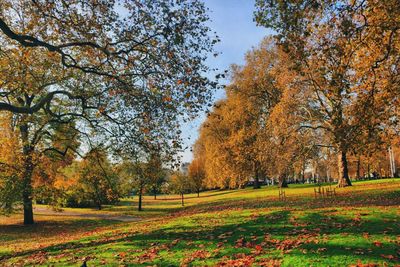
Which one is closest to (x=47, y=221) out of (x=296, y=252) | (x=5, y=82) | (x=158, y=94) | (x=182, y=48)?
(x=5, y=82)

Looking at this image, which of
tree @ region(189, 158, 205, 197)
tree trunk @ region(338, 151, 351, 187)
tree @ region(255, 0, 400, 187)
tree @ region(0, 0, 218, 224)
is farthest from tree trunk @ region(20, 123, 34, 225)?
tree @ region(189, 158, 205, 197)

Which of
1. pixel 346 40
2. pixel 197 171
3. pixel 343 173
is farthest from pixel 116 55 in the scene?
pixel 197 171

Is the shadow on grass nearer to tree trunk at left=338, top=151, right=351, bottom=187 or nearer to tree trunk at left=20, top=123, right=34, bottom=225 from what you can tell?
tree trunk at left=20, top=123, right=34, bottom=225

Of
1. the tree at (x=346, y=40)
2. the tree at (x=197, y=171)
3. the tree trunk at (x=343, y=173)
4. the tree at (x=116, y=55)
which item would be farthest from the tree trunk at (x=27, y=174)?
the tree at (x=197, y=171)

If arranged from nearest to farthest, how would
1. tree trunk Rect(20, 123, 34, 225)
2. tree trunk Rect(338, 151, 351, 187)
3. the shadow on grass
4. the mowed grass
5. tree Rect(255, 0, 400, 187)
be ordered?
the mowed grass, the shadow on grass, tree Rect(255, 0, 400, 187), tree trunk Rect(20, 123, 34, 225), tree trunk Rect(338, 151, 351, 187)

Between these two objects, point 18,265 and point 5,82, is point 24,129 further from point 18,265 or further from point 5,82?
point 18,265

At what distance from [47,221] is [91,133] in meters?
15.1

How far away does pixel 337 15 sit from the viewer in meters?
10.3

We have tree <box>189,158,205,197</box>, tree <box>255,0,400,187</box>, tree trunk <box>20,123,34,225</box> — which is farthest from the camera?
tree <box>189,158,205,197</box>

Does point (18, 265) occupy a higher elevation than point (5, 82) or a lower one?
lower

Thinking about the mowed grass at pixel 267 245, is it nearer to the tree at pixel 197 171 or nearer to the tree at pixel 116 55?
the tree at pixel 116 55

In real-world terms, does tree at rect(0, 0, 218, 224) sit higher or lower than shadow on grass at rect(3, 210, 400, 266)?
higher

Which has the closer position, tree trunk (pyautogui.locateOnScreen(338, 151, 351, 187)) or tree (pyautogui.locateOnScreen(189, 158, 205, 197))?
tree trunk (pyautogui.locateOnScreen(338, 151, 351, 187))

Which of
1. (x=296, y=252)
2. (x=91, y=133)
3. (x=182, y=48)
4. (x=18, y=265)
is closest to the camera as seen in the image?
(x=296, y=252)
